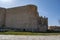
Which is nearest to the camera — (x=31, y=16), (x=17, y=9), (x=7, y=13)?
(x=31, y=16)

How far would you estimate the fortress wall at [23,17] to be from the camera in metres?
60.6

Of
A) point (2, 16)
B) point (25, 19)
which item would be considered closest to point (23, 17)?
point (25, 19)

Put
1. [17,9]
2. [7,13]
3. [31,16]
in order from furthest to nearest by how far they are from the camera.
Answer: [7,13], [17,9], [31,16]

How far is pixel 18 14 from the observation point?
66.5 m

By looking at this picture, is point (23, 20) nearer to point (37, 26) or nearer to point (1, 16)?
point (37, 26)

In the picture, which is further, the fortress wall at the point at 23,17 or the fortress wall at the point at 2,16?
the fortress wall at the point at 2,16

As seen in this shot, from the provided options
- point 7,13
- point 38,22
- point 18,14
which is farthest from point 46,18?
point 7,13

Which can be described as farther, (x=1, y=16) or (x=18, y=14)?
(x=1, y=16)

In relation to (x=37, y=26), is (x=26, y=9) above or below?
above

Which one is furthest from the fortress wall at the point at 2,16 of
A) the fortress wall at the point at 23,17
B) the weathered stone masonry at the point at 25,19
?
the fortress wall at the point at 23,17

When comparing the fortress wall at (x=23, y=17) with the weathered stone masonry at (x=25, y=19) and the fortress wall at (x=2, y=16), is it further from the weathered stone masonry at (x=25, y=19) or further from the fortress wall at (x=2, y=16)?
the fortress wall at (x=2, y=16)

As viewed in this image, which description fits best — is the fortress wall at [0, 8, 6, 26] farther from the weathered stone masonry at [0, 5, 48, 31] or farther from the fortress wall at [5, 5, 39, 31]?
the fortress wall at [5, 5, 39, 31]

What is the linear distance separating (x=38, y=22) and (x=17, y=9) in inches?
459

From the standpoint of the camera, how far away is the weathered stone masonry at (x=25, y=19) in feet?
199
